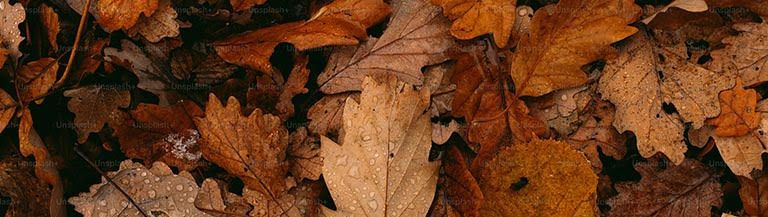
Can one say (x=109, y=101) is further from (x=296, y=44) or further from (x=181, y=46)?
(x=296, y=44)

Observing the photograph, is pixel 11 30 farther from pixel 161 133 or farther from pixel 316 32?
pixel 316 32

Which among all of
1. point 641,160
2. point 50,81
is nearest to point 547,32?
point 641,160

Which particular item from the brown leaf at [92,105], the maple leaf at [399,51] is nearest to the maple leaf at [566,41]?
the maple leaf at [399,51]

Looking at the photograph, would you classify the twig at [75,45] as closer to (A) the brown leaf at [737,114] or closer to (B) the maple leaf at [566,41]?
(B) the maple leaf at [566,41]

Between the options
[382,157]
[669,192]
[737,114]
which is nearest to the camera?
[382,157]

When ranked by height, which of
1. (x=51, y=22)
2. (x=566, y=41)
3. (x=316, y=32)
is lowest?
(x=566, y=41)

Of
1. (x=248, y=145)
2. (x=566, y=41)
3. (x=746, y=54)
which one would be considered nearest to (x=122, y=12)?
(x=248, y=145)
